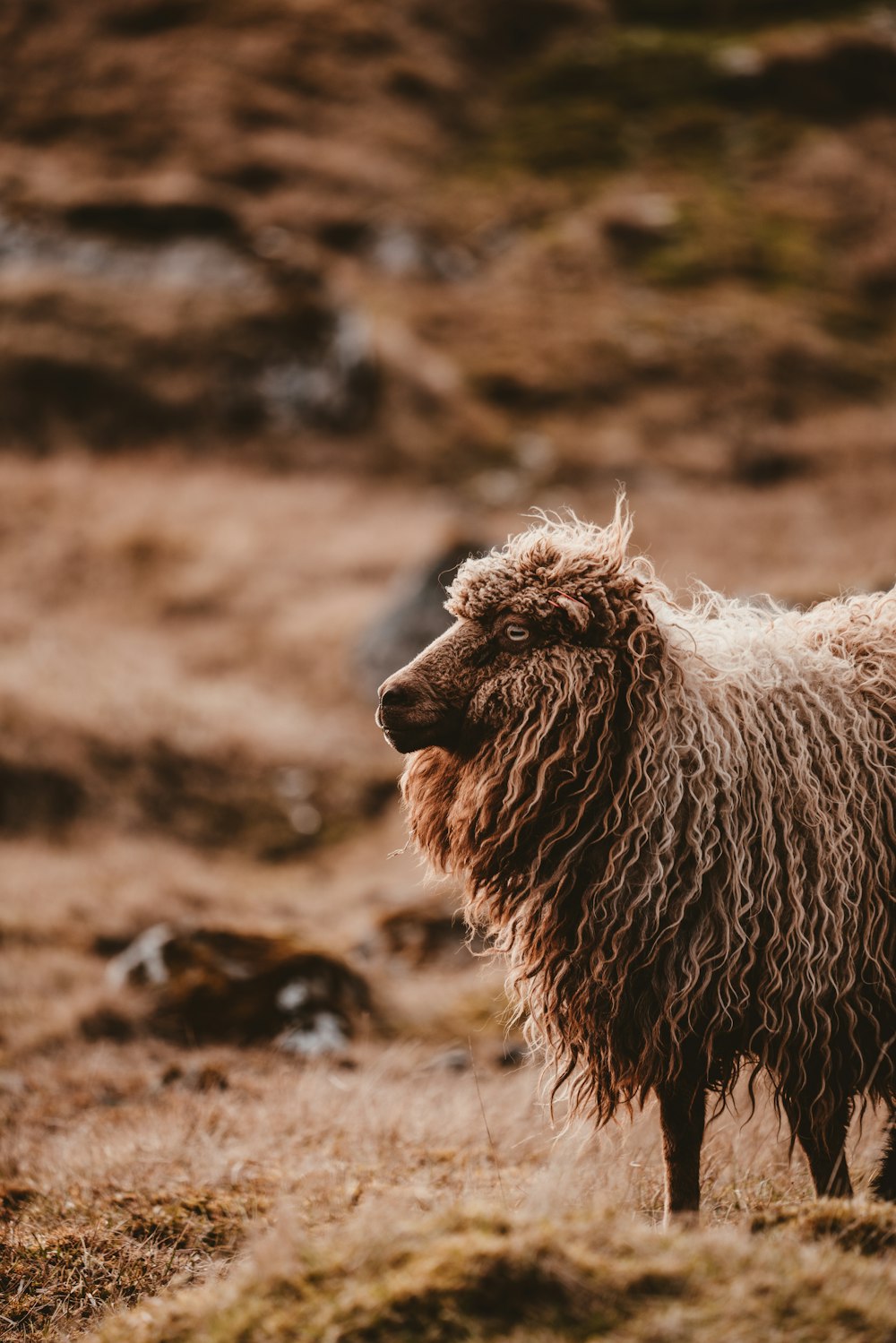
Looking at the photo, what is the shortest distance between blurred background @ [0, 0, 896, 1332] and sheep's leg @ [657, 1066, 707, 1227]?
3.30m

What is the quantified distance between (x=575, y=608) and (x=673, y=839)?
0.96 meters

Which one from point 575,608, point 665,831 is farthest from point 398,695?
point 665,831

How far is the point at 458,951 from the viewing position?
9.87 m

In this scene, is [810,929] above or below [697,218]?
below

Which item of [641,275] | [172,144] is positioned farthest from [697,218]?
[172,144]

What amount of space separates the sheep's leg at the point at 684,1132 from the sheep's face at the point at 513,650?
1489 millimetres

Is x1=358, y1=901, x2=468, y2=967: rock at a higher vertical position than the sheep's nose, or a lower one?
lower

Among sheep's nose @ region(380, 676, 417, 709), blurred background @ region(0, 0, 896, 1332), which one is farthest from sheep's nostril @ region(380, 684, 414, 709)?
blurred background @ region(0, 0, 896, 1332)

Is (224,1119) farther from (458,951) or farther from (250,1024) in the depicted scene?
(458,951)

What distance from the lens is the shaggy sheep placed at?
4062mm

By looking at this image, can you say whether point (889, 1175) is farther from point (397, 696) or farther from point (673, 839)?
point (397, 696)

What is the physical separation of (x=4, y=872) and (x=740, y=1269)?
9.26 m

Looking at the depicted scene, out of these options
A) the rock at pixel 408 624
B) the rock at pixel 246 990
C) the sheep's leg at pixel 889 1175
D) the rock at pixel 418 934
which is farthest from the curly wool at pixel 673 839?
the rock at pixel 408 624

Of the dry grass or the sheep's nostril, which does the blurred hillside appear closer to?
the dry grass
